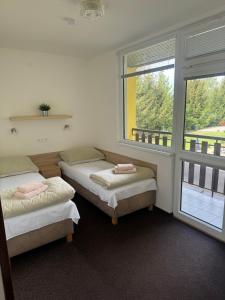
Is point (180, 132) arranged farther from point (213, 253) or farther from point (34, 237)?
point (34, 237)

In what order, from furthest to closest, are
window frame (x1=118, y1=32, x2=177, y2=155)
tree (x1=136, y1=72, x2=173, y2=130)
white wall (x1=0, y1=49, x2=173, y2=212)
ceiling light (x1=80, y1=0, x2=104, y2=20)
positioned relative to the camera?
white wall (x1=0, y1=49, x2=173, y2=212)
tree (x1=136, y1=72, x2=173, y2=130)
window frame (x1=118, y1=32, x2=177, y2=155)
ceiling light (x1=80, y1=0, x2=104, y2=20)

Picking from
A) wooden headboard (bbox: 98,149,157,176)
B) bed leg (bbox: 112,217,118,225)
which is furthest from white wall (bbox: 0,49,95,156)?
bed leg (bbox: 112,217,118,225)

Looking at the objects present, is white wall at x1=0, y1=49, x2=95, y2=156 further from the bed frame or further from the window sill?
the bed frame

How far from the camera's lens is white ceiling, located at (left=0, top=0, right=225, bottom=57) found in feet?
6.47

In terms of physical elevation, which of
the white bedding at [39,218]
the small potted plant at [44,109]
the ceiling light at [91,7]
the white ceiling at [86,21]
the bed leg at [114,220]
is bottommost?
the bed leg at [114,220]

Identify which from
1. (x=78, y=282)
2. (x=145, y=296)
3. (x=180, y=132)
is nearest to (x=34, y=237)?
(x=78, y=282)

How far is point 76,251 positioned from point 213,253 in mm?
1466

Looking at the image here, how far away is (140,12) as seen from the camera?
2.14 metres

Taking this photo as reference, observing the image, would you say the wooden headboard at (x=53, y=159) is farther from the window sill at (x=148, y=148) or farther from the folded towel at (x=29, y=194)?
the folded towel at (x=29, y=194)

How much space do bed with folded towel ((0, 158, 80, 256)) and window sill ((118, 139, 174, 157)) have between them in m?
1.35

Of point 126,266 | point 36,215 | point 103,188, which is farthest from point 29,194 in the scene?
point 126,266

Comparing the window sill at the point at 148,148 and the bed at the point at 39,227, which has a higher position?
the window sill at the point at 148,148

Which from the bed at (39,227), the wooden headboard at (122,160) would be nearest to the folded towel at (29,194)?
the bed at (39,227)

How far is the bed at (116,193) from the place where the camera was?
8.68 feet
